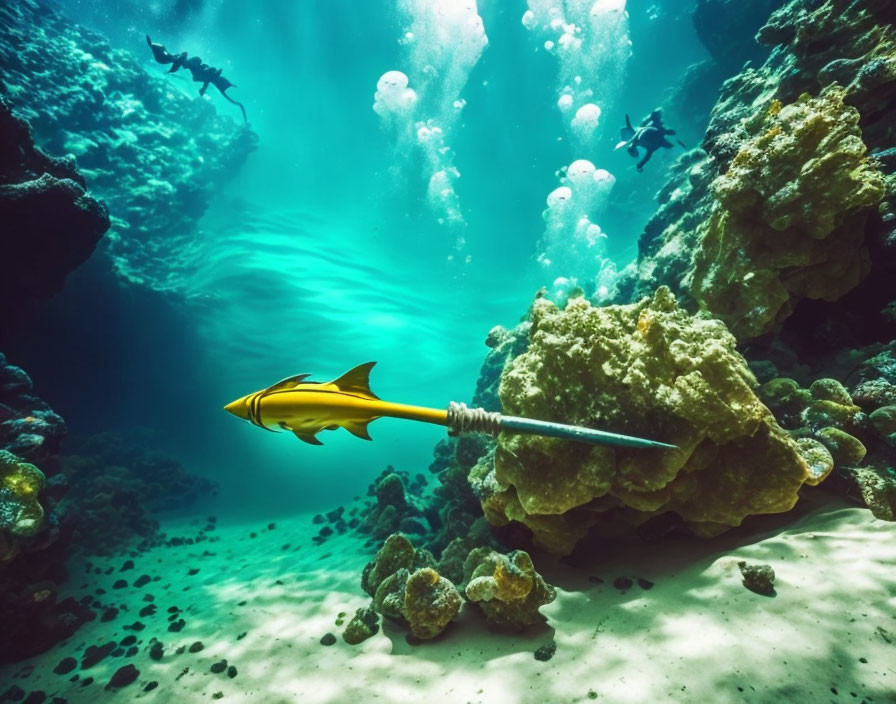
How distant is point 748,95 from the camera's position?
774 cm

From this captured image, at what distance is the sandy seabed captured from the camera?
2004mm

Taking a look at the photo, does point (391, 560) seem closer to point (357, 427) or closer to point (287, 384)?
point (357, 427)

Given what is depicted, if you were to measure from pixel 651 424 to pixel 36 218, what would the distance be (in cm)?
1318

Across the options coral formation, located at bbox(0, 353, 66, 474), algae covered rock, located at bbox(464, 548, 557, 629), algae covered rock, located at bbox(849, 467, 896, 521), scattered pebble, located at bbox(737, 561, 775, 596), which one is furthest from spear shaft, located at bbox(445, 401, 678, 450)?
coral formation, located at bbox(0, 353, 66, 474)

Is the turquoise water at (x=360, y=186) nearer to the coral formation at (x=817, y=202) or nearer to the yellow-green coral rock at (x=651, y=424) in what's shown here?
the coral formation at (x=817, y=202)

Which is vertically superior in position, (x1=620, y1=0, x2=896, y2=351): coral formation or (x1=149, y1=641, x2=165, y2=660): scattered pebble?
(x1=620, y1=0, x2=896, y2=351): coral formation

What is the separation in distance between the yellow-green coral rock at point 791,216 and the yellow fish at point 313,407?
4706 mm

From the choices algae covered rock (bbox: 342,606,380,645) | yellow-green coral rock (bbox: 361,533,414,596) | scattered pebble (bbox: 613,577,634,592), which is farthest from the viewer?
yellow-green coral rock (bbox: 361,533,414,596)

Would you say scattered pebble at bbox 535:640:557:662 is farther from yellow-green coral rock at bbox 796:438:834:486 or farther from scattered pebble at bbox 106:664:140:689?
scattered pebble at bbox 106:664:140:689

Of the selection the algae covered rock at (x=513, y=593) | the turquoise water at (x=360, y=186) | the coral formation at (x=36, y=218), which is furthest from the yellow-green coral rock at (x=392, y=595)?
the turquoise water at (x=360, y=186)

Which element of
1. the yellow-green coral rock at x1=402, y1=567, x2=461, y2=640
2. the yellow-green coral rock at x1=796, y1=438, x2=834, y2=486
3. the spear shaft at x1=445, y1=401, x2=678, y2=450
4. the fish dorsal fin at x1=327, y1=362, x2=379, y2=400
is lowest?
the yellow-green coral rock at x1=402, y1=567, x2=461, y2=640

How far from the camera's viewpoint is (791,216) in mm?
3865

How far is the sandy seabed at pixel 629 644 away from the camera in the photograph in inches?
78.9

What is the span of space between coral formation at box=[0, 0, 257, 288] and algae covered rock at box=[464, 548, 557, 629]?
19.7 metres
